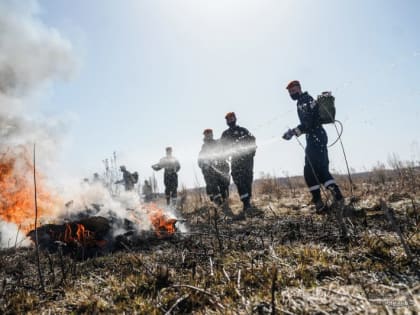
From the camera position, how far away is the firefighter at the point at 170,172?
36.5 ft

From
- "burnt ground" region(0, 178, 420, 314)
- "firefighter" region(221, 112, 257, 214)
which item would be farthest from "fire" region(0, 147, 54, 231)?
"firefighter" region(221, 112, 257, 214)

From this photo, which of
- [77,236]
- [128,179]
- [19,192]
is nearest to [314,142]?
[77,236]

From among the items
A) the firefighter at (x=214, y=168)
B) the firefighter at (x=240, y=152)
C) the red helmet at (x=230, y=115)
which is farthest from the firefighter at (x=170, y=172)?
the red helmet at (x=230, y=115)

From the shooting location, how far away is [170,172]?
11.3 meters

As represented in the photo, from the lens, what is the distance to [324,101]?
4988 millimetres

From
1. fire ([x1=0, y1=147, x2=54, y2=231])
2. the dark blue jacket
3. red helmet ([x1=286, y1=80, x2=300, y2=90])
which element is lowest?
fire ([x1=0, y1=147, x2=54, y2=231])

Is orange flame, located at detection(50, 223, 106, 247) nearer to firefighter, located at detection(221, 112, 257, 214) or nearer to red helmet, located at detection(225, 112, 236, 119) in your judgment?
firefighter, located at detection(221, 112, 257, 214)

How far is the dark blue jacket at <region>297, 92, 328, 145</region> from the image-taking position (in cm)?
546

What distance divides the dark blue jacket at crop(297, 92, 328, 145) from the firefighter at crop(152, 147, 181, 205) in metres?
6.58

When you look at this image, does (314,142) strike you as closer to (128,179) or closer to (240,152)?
(240,152)

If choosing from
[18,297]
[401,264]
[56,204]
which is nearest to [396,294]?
[401,264]

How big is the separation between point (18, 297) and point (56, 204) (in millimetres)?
4457

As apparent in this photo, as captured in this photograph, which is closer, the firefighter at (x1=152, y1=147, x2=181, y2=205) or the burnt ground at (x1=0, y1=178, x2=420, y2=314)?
the burnt ground at (x1=0, y1=178, x2=420, y2=314)

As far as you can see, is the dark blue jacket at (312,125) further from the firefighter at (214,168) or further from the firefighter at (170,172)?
the firefighter at (170,172)
